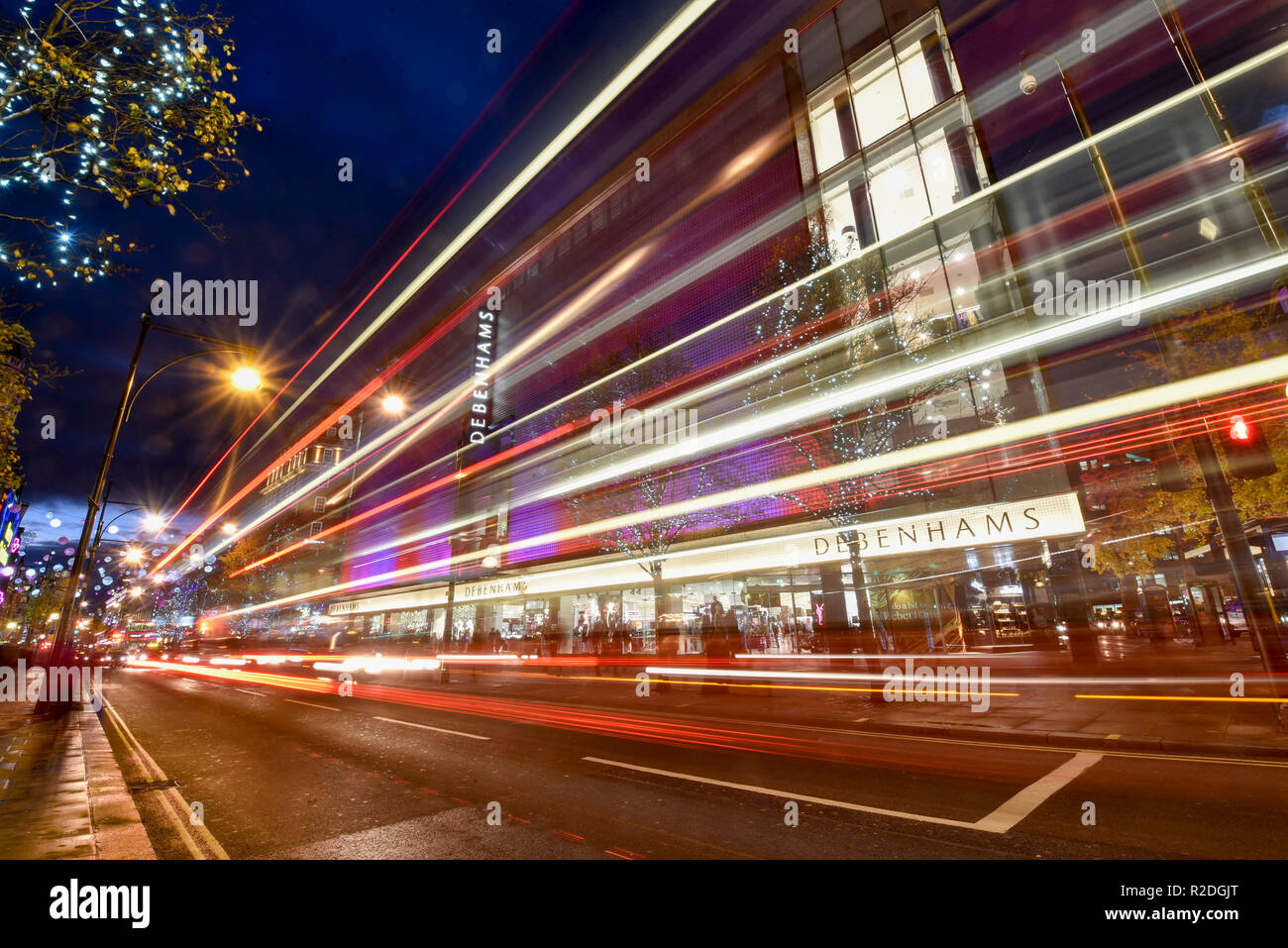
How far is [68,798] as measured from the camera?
5.22m

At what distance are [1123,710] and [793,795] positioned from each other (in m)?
8.39

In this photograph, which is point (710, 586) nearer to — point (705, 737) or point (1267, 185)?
point (705, 737)

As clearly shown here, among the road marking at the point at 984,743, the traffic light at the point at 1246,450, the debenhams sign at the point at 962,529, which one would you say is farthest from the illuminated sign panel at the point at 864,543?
the traffic light at the point at 1246,450

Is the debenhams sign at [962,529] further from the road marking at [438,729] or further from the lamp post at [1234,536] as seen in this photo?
the road marking at [438,729]

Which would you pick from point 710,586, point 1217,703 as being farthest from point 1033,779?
point 710,586

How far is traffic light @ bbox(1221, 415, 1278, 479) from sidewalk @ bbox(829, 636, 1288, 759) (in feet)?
12.7

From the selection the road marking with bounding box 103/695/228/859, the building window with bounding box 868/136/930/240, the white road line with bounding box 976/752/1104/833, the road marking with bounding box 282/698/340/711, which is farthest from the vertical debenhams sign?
the white road line with bounding box 976/752/1104/833

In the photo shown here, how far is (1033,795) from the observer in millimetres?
5512

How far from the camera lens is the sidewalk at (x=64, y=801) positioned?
3.89 meters

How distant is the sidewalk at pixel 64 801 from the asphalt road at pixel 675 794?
1.32ft

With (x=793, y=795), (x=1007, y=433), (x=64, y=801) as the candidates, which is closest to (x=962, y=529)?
(x=1007, y=433)

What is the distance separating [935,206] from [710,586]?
21.3m

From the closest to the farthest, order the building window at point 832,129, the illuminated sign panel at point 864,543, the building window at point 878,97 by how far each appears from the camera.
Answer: the illuminated sign panel at point 864,543, the building window at point 878,97, the building window at point 832,129

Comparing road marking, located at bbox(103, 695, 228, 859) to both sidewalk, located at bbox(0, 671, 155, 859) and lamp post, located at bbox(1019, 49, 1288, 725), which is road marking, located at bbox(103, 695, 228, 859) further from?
lamp post, located at bbox(1019, 49, 1288, 725)
